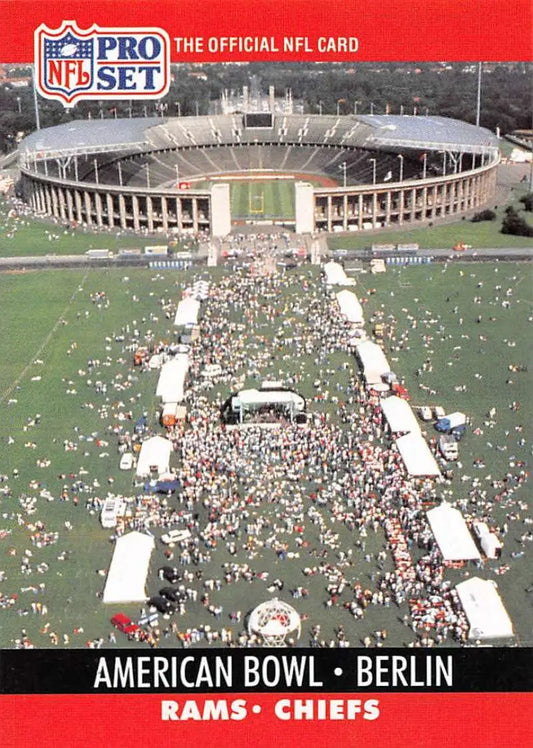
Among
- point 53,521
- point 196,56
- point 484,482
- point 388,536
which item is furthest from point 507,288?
point 196,56

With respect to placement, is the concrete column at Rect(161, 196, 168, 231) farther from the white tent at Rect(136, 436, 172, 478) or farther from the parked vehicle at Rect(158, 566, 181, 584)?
the parked vehicle at Rect(158, 566, 181, 584)

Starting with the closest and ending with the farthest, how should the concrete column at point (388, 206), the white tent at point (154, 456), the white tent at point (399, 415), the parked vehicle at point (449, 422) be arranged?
the white tent at point (154, 456) → the white tent at point (399, 415) → the parked vehicle at point (449, 422) → the concrete column at point (388, 206)

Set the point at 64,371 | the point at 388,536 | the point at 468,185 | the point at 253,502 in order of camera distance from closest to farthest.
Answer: the point at 388,536 < the point at 253,502 < the point at 64,371 < the point at 468,185

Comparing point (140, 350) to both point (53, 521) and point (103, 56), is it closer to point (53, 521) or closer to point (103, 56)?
point (53, 521)

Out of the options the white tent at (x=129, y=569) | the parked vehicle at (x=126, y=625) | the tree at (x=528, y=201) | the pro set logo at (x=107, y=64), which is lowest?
the parked vehicle at (x=126, y=625)

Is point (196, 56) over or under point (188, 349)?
over

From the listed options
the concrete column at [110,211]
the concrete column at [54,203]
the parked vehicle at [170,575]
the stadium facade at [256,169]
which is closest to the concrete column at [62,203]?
the stadium facade at [256,169]

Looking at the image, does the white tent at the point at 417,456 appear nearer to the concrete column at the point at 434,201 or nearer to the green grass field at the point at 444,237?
the green grass field at the point at 444,237

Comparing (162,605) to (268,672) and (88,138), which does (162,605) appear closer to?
(268,672)
